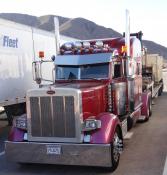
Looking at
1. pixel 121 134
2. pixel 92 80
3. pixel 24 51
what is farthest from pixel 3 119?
pixel 121 134

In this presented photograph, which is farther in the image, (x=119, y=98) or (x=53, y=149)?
(x=119, y=98)

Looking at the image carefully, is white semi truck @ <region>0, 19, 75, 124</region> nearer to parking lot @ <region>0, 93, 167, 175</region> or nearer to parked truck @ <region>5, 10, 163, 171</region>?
parking lot @ <region>0, 93, 167, 175</region>

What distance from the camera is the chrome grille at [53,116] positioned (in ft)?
25.6

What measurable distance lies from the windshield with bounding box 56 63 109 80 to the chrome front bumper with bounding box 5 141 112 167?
2466 millimetres

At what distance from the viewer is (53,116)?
7883 millimetres

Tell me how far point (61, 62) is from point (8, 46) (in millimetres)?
2677

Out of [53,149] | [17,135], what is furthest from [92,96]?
[17,135]

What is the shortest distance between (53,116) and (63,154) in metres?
0.74

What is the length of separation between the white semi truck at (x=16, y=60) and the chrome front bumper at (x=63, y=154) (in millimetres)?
3733

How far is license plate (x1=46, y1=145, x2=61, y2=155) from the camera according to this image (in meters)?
7.76

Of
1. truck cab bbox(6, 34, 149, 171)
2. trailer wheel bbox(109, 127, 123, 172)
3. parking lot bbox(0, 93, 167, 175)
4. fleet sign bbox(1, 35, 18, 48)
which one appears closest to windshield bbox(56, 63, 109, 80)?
truck cab bbox(6, 34, 149, 171)

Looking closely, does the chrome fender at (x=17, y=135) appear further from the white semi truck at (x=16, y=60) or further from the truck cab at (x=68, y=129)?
the white semi truck at (x=16, y=60)

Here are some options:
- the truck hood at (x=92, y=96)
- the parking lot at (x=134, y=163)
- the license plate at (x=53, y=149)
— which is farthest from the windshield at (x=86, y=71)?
the license plate at (x=53, y=149)

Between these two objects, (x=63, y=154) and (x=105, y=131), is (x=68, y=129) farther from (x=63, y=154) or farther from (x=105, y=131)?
(x=105, y=131)
